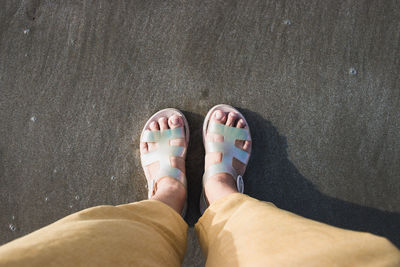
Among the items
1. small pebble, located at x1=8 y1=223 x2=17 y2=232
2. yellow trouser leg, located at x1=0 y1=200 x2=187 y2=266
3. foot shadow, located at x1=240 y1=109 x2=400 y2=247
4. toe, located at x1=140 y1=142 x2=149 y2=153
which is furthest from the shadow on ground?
small pebble, located at x1=8 y1=223 x2=17 y2=232

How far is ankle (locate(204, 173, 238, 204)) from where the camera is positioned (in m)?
1.03

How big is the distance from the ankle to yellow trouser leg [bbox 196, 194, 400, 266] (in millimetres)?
223

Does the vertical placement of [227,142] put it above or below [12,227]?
above

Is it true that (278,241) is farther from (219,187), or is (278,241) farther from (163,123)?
(163,123)

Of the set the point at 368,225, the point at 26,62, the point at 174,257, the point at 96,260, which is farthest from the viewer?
the point at 26,62

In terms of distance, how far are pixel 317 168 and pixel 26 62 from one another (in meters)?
1.37

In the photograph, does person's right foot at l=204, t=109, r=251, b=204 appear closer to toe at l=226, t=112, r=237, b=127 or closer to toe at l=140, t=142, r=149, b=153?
toe at l=226, t=112, r=237, b=127

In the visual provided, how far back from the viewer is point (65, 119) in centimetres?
121

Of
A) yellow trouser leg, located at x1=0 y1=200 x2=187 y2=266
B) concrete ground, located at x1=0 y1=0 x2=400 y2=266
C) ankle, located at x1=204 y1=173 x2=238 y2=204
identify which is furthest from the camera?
concrete ground, located at x1=0 y1=0 x2=400 y2=266

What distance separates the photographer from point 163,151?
1.18m

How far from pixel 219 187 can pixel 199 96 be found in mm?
403

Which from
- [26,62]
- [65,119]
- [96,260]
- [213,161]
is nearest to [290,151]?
[213,161]

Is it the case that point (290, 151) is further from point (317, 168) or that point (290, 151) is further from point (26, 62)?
point (26, 62)

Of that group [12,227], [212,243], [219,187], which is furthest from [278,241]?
[12,227]
